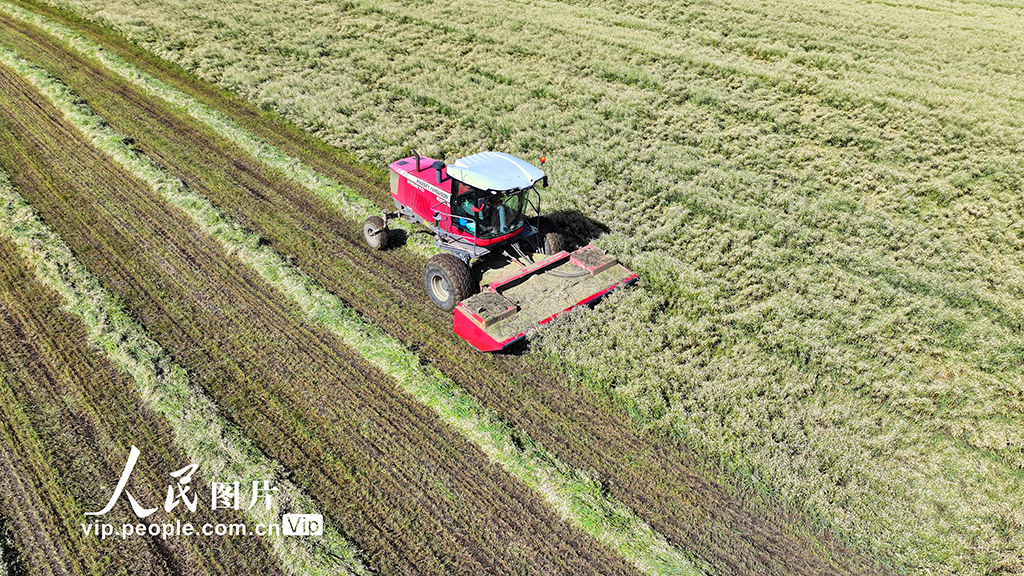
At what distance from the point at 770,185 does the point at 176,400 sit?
14096mm

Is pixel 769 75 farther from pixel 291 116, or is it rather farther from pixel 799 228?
pixel 291 116

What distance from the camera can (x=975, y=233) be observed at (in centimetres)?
1373

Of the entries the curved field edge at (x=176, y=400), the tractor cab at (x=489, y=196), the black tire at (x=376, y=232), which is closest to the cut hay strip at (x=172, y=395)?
the curved field edge at (x=176, y=400)

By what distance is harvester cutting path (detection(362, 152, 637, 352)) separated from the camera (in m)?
9.91

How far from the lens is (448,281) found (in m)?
10.4

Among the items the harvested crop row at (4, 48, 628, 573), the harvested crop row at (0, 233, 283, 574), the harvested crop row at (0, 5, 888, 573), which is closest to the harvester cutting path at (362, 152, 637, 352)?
the harvested crop row at (0, 5, 888, 573)

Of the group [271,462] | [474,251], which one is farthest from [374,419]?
[474,251]

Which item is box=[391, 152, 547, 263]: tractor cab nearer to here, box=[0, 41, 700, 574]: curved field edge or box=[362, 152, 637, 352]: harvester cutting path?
box=[362, 152, 637, 352]: harvester cutting path

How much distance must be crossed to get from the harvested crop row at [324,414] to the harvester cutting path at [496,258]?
197 cm

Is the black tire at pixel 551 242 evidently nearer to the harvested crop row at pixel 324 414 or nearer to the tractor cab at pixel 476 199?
the tractor cab at pixel 476 199

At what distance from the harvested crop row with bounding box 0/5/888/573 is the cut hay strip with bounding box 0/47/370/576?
3.09 metres

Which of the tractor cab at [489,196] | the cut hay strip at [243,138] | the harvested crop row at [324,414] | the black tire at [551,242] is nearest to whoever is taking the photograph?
the harvested crop row at [324,414]

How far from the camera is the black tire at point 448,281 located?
405 inches

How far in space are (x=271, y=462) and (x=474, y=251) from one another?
4.98 m
